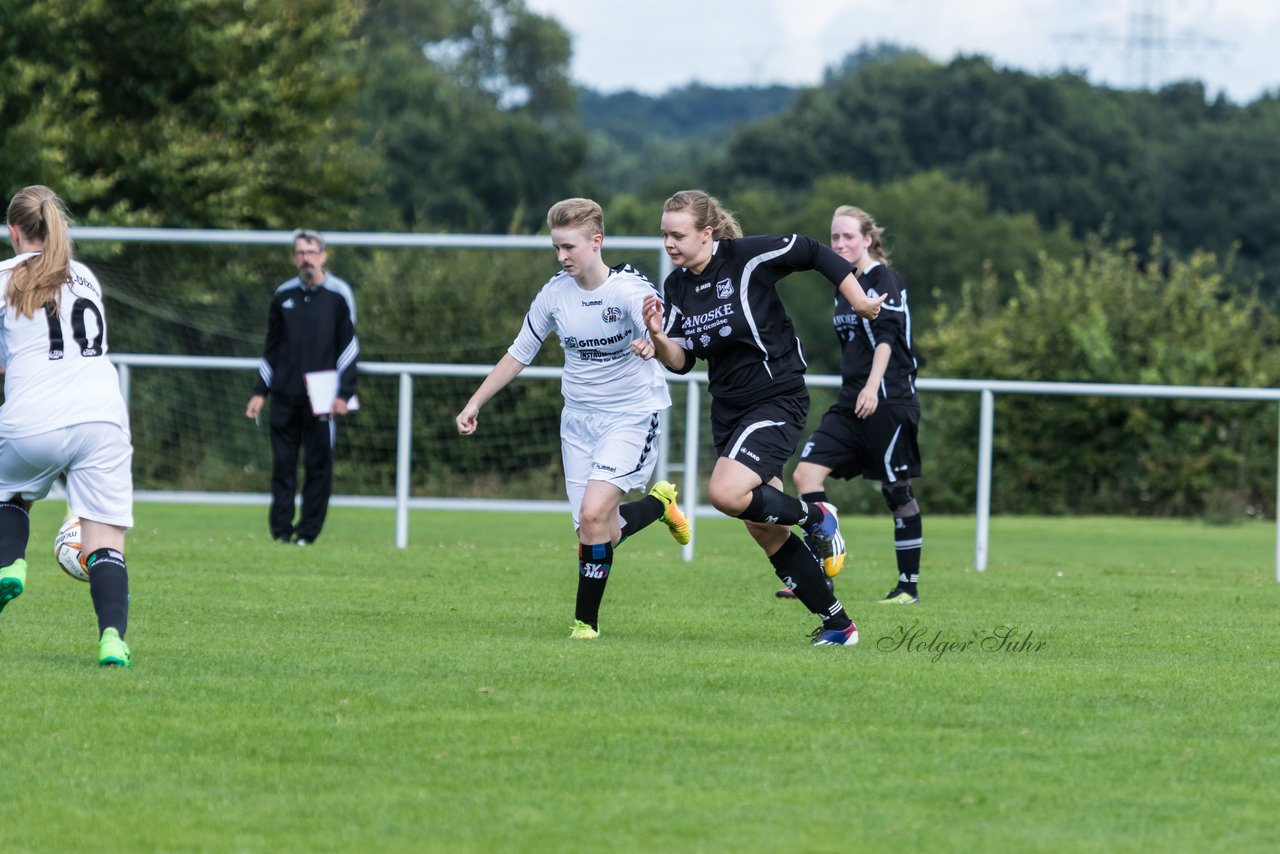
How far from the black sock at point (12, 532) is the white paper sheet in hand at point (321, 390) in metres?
5.74

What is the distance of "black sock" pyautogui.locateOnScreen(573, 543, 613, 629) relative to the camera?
770 cm

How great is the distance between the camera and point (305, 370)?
41.5 feet

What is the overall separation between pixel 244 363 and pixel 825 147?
5980cm

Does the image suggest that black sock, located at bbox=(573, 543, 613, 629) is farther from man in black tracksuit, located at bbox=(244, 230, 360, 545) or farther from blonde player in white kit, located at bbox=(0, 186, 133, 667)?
man in black tracksuit, located at bbox=(244, 230, 360, 545)

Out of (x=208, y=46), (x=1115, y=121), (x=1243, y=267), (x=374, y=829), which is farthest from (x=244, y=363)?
(x=1115, y=121)

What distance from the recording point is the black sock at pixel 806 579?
7438 mm

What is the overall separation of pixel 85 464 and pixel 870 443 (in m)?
4.59

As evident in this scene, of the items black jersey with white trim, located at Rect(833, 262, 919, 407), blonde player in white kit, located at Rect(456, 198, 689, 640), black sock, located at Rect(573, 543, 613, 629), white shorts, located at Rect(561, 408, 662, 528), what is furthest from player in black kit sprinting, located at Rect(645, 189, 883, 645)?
black jersey with white trim, located at Rect(833, 262, 919, 407)

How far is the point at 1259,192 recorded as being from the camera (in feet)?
205

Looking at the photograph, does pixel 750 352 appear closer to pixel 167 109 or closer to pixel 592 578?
pixel 592 578

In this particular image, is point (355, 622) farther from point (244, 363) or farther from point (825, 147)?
point (825, 147)

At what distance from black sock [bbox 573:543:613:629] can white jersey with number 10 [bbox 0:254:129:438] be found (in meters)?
2.19

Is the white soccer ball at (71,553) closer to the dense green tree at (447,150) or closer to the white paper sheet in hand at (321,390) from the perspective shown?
the white paper sheet in hand at (321,390)

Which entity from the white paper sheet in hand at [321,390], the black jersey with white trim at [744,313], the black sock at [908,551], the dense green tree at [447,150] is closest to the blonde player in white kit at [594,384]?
the black jersey with white trim at [744,313]
